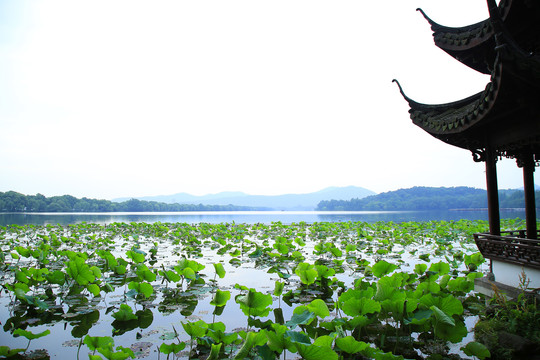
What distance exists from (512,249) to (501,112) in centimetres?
176

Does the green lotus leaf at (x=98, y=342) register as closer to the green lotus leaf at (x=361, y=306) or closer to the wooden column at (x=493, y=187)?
the green lotus leaf at (x=361, y=306)

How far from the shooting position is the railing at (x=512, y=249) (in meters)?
4.06

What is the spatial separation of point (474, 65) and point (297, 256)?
4.75m

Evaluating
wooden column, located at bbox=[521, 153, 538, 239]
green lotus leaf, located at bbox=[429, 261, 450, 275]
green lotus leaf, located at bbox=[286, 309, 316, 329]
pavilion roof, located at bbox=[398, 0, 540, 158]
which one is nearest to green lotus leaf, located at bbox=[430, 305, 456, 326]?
green lotus leaf, located at bbox=[286, 309, 316, 329]

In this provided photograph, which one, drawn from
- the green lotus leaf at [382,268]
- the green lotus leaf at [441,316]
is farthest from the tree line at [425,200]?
the green lotus leaf at [441,316]

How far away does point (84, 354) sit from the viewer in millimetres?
3330

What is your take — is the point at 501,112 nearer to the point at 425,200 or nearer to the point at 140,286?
the point at 140,286

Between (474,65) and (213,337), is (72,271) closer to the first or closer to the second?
A: (213,337)

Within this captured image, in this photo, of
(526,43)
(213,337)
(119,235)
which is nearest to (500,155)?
(526,43)

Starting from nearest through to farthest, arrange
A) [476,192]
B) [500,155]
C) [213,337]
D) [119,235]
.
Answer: [213,337] < [500,155] < [119,235] < [476,192]

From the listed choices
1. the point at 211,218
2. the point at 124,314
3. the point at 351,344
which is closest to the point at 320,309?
the point at 351,344

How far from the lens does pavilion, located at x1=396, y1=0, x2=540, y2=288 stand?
3.33 meters

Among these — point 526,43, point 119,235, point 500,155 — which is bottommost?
point 119,235

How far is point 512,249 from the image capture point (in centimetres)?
441
